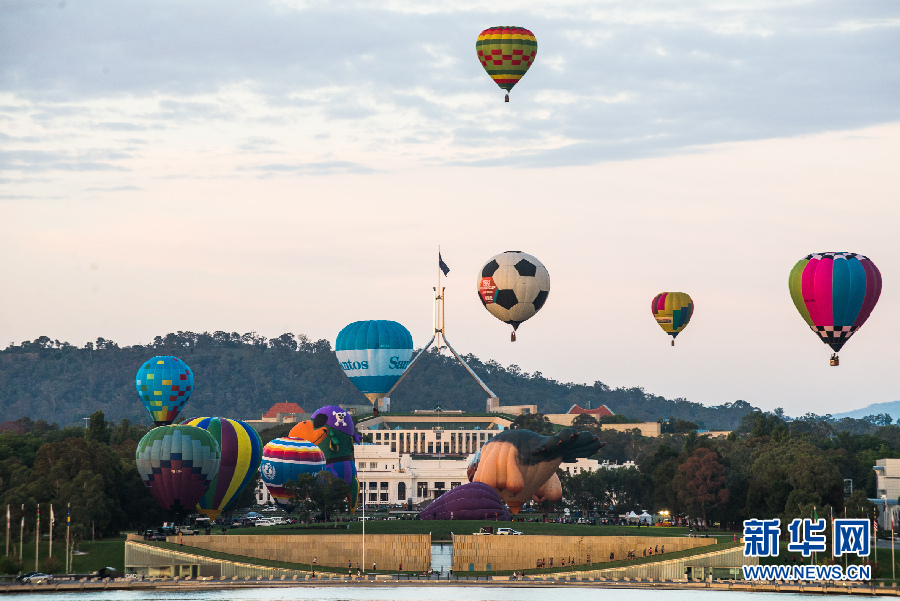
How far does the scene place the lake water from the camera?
7931 centimetres

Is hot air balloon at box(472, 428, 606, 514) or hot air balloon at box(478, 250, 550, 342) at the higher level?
hot air balloon at box(478, 250, 550, 342)

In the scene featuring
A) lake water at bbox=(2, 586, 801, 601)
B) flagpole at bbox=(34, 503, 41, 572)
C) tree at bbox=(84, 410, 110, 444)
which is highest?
tree at bbox=(84, 410, 110, 444)

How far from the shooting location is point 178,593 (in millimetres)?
82938

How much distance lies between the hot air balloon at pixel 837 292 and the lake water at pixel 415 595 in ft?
58.0

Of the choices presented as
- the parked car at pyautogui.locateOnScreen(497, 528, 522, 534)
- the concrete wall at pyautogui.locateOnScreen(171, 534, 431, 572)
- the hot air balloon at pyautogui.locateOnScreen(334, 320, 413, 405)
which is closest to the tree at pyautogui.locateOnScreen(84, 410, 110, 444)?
the hot air balloon at pyautogui.locateOnScreen(334, 320, 413, 405)

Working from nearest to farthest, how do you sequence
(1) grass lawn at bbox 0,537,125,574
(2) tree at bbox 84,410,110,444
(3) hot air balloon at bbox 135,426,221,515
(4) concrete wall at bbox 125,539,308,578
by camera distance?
(4) concrete wall at bbox 125,539,308,578 → (1) grass lawn at bbox 0,537,125,574 → (3) hot air balloon at bbox 135,426,221,515 → (2) tree at bbox 84,410,110,444

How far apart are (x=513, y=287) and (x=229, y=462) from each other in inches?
985

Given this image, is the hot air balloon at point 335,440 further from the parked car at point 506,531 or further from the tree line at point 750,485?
the tree line at point 750,485

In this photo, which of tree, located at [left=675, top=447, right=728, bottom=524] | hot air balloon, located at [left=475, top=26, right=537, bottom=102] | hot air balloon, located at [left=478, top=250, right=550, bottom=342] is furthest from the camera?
tree, located at [left=675, top=447, right=728, bottom=524]

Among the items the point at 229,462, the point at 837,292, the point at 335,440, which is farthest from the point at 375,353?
the point at 837,292

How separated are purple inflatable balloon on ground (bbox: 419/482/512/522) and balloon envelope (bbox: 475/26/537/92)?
3070 centimetres

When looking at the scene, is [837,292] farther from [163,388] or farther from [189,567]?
[163,388]

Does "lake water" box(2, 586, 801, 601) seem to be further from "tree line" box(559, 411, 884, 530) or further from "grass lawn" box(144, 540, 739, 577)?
"tree line" box(559, 411, 884, 530)

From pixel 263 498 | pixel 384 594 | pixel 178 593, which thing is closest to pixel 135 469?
pixel 178 593
